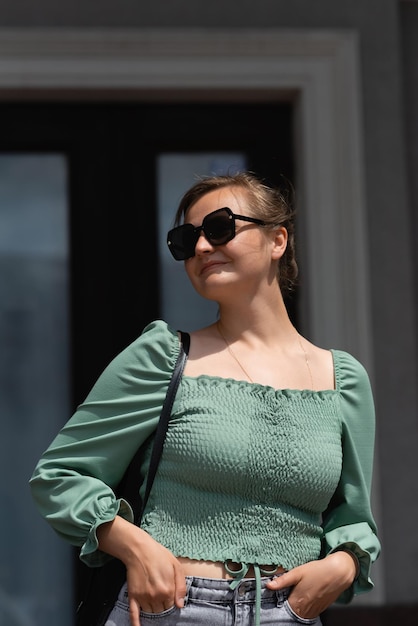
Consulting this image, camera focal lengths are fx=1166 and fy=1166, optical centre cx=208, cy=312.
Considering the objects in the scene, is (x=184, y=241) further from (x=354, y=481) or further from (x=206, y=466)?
Answer: (x=354, y=481)

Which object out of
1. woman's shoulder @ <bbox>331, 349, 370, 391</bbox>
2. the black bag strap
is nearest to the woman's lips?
the black bag strap

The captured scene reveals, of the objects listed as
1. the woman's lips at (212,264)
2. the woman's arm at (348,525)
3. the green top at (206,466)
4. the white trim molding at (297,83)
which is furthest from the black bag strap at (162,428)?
the white trim molding at (297,83)

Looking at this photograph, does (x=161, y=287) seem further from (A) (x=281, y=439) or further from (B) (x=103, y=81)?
(A) (x=281, y=439)

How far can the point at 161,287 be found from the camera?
16.7 feet

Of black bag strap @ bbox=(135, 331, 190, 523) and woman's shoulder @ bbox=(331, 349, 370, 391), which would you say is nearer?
black bag strap @ bbox=(135, 331, 190, 523)

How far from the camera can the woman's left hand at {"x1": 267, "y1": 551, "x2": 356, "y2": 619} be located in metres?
2.38

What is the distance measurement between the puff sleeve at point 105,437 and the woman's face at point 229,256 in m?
0.20

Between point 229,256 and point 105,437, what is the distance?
48cm

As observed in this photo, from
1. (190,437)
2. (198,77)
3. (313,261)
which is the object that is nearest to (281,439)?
(190,437)

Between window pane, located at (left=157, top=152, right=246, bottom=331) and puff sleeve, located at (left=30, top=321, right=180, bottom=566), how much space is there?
2604mm

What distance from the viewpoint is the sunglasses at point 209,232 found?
2514mm

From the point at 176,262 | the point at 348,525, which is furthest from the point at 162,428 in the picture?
the point at 176,262

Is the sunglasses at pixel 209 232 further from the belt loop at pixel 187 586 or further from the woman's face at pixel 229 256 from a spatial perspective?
the belt loop at pixel 187 586

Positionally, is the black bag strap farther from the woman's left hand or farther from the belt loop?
the woman's left hand
